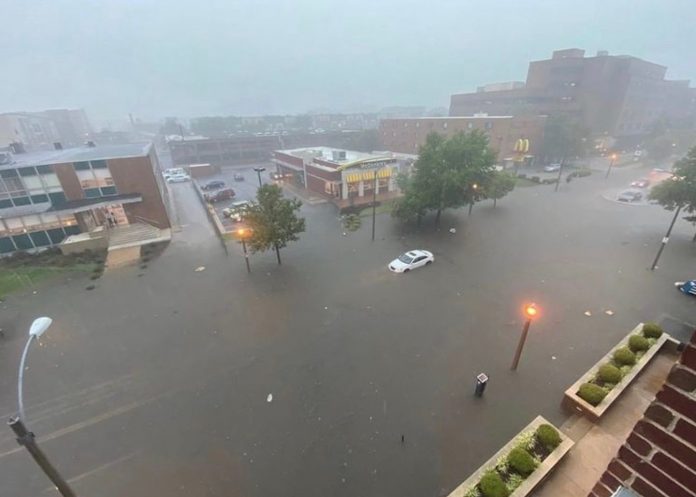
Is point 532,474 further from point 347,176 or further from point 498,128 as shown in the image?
point 498,128

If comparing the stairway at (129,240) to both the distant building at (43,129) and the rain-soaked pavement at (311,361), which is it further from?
the distant building at (43,129)

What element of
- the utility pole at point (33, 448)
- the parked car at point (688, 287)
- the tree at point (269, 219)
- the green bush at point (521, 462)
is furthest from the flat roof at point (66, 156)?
the parked car at point (688, 287)

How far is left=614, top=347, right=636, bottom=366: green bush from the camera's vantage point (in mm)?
11703

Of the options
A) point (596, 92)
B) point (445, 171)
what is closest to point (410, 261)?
point (445, 171)

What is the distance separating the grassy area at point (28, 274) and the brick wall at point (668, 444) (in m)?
29.9

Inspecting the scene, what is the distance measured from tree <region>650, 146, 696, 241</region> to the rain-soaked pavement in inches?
129

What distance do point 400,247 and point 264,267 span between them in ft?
36.5

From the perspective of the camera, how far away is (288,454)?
10.4m

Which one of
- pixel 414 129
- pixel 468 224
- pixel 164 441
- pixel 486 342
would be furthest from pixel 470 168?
pixel 414 129

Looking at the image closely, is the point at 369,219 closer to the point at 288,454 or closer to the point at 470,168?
the point at 470,168

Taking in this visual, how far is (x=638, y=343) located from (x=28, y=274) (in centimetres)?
3680

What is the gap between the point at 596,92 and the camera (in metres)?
68.3

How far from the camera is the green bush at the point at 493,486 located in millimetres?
8172

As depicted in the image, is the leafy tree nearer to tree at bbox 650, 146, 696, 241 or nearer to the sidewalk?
tree at bbox 650, 146, 696, 241
